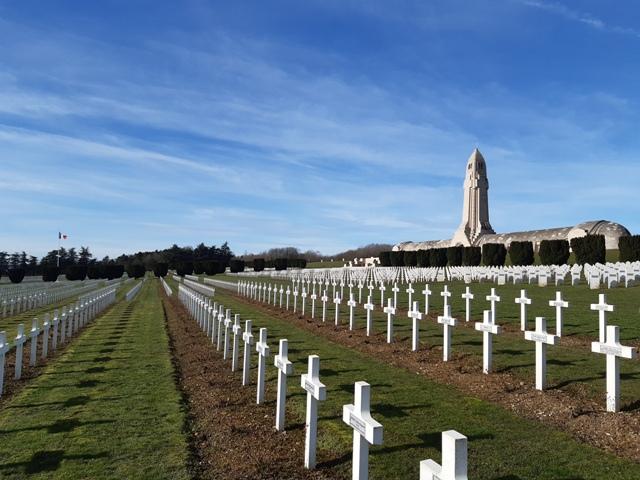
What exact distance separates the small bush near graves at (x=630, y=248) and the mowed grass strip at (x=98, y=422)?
33.6 metres

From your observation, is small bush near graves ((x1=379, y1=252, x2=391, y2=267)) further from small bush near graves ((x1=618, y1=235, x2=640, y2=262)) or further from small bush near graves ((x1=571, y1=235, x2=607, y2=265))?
small bush near graves ((x1=618, y1=235, x2=640, y2=262))

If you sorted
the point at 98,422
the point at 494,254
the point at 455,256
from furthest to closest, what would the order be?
the point at 455,256 → the point at 494,254 → the point at 98,422

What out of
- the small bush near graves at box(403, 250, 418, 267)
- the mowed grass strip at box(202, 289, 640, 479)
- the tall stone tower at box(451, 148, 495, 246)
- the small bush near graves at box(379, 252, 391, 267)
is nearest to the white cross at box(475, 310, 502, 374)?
the mowed grass strip at box(202, 289, 640, 479)

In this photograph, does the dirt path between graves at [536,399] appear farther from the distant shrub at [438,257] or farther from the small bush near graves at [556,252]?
the distant shrub at [438,257]

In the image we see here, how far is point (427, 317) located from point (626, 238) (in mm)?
26713

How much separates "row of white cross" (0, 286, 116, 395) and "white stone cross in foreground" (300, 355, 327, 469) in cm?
554

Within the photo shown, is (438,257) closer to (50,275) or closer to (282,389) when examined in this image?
(282,389)

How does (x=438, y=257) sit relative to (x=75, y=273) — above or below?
above

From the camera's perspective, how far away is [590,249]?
113 feet

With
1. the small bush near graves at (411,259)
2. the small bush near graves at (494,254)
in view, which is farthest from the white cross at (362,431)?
the small bush near graves at (411,259)

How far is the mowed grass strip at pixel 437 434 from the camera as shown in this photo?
13.7 ft

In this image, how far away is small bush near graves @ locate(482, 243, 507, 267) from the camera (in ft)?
139

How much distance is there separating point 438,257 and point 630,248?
772 inches

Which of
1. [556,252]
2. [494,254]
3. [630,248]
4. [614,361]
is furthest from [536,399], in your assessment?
[494,254]
